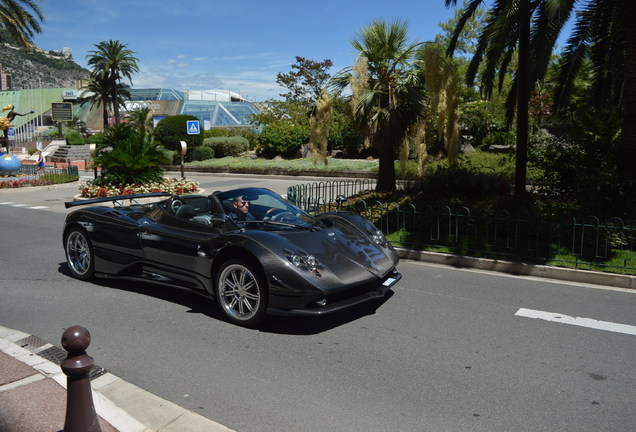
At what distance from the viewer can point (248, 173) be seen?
29438 mm

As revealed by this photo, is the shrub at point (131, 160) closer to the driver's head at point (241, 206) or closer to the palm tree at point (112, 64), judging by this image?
the driver's head at point (241, 206)

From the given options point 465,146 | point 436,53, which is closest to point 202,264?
point 436,53

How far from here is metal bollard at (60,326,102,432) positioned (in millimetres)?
2816

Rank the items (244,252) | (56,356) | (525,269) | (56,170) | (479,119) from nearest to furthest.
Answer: (56,356), (244,252), (525,269), (56,170), (479,119)

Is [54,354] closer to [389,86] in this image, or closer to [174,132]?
[389,86]

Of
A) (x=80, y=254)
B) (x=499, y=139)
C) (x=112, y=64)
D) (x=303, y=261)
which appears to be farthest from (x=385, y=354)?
(x=112, y=64)

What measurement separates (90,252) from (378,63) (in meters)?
8.18

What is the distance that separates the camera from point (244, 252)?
5.52m

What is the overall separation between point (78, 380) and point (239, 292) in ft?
9.01

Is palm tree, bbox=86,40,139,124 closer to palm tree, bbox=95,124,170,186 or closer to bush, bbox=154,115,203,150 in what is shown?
bush, bbox=154,115,203,150

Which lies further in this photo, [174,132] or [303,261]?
[174,132]

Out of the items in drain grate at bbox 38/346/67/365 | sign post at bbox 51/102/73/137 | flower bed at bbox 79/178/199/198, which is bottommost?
drain grate at bbox 38/346/67/365

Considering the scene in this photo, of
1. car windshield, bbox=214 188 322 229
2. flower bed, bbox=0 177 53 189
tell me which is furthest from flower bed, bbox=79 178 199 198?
car windshield, bbox=214 188 322 229

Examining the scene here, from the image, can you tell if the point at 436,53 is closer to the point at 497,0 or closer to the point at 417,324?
the point at 497,0
